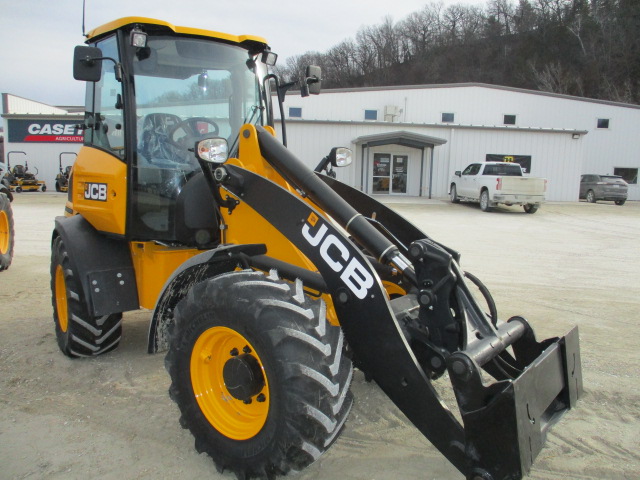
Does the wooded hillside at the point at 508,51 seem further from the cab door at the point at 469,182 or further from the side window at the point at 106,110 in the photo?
the side window at the point at 106,110

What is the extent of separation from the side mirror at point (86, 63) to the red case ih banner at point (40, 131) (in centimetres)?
2863

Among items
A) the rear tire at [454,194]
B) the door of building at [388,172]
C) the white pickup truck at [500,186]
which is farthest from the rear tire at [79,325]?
the door of building at [388,172]

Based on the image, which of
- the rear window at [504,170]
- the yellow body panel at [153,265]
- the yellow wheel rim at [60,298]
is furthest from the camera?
the rear window at [504,170]

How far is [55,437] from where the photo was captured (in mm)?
3205

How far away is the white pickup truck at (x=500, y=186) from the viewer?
1792 centimetres

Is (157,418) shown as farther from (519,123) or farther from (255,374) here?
(519,123)

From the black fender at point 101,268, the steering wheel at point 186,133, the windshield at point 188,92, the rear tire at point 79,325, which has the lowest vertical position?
the rear tire at point 79,325

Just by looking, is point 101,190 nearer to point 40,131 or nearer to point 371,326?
point 371,326

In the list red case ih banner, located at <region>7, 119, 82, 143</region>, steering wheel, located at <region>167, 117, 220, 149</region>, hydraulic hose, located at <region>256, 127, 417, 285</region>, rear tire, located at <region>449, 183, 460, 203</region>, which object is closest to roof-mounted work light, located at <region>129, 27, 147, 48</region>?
steering wheel, located at <region>167, 117, 220, 149</region>

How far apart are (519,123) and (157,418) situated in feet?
101

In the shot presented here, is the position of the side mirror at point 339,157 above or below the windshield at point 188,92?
below

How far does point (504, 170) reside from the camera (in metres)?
19.8

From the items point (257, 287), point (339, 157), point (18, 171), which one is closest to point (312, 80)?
point (339, 157)

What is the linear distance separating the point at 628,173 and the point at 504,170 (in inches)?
624
